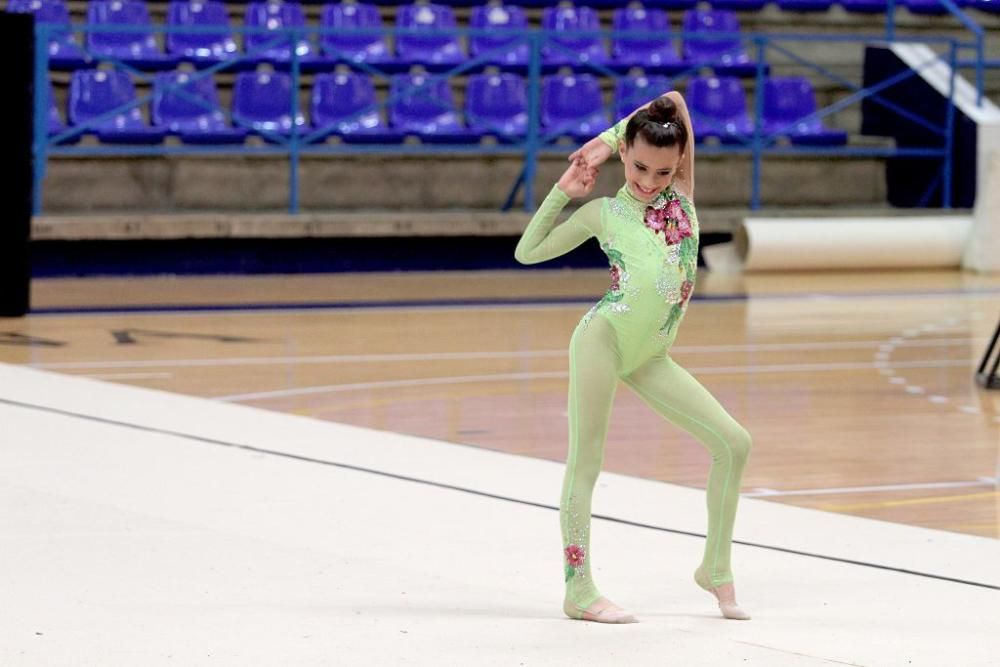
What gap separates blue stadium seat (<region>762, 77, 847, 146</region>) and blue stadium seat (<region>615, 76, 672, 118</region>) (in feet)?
3.28

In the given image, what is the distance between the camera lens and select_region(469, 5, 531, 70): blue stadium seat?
599 inches

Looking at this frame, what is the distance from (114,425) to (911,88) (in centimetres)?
1073

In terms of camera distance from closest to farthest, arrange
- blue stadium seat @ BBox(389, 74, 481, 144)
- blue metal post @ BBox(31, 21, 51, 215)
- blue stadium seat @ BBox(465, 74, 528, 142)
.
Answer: blue metal post @ BBox(31, 21, 51, 215) < blue stadium seat @ BBox(389, 74, 481, 144) < blue stadium seat @ BBox(465, 74, 528, 142)

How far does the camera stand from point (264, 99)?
14281 millimetres

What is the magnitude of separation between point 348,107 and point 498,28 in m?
1.62

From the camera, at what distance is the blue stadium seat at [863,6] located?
1700 cm

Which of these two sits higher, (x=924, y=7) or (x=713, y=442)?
Result: (x=924, y=7)

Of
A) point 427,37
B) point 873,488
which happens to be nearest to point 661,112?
point 873,488

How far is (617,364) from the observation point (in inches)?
168

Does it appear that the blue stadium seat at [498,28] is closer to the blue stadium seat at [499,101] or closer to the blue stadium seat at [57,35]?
the blue stadium seat at [499,101]

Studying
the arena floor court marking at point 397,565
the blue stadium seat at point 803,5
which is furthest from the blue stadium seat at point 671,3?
the arena floor court marking at point 397,565

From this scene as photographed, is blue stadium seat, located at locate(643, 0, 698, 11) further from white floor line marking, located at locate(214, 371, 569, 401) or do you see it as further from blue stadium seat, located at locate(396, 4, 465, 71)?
white floor line marking, located at locate(214, 371, 569, 401)

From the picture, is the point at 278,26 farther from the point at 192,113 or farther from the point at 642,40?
the point at 642,40

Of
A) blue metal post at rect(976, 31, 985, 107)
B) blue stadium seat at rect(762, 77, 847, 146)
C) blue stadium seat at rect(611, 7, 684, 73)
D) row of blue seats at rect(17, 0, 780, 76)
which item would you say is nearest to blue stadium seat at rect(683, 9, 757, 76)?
row of blue seats at rect(17, 0, 780, 76)
